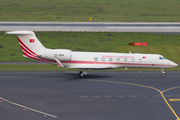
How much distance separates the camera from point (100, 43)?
61.7m

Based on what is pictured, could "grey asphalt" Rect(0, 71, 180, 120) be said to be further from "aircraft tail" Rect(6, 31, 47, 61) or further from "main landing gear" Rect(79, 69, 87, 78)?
"aircraft tail" Rect(6, 31, 47, 61)

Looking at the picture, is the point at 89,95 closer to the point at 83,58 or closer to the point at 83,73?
the point at 83,73

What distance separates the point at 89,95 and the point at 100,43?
109ft

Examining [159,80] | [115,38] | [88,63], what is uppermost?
[115,38]

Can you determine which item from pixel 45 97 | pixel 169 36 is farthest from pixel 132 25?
pixel 45 97

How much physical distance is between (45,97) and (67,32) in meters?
41.3

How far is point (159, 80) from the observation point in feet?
122

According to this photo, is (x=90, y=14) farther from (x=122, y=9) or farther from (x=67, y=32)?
(x=67, y=32)

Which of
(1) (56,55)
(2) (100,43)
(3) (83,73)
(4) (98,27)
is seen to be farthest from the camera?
(4) (98,27)

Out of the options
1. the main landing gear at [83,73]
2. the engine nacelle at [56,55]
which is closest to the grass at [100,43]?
the engine nacelle at [56,55]

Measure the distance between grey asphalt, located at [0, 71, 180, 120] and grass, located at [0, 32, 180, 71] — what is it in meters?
15.0

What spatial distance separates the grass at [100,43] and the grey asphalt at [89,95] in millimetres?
15003

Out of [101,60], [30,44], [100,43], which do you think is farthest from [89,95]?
[100,43]

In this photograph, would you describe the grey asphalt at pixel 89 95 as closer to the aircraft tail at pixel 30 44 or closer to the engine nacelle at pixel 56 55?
the engine nacelle at pixel 56 55
